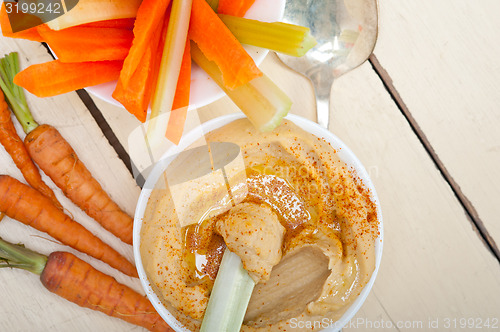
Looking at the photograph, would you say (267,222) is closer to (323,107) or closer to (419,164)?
(323,107)

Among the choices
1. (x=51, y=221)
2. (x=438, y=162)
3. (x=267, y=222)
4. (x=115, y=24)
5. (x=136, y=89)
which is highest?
(x=115, y=24)

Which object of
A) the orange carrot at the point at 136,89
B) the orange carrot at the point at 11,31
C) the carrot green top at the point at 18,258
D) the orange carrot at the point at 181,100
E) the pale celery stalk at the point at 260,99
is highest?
the orange carrot at the point at 11,31

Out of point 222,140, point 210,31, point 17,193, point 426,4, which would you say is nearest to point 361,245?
point 222,140

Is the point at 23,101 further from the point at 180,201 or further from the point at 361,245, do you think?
the point at 361,245

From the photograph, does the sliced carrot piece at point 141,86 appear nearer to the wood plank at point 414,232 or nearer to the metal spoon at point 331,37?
the metal spoon at point 331,37

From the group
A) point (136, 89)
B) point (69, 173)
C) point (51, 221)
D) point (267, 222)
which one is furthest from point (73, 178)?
point (267, 222)

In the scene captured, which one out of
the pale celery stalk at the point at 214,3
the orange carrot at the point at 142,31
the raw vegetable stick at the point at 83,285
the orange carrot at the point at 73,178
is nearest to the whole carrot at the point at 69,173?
the orange carrot at the point at 73,178

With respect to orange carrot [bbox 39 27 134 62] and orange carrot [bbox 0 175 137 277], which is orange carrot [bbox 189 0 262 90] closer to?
orange carrot [bbox 39 27 134 62]
